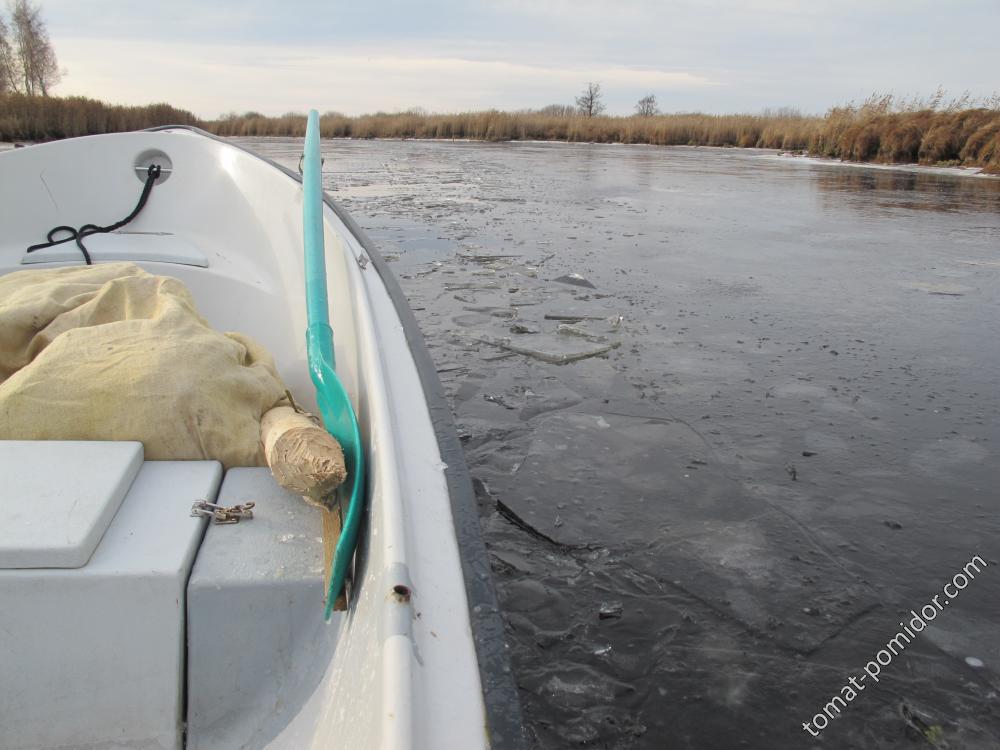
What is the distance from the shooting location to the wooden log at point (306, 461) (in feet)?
3.80

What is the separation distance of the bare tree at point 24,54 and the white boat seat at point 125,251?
44.8 meters

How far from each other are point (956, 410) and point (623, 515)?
5.14 feet

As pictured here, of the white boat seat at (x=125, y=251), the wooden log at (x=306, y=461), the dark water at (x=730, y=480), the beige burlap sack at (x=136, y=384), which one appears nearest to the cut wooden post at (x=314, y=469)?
the wooden log at (x=306, y=461)

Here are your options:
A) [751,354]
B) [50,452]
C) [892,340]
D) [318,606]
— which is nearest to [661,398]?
[751,354]

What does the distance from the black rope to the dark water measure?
1.48 metres

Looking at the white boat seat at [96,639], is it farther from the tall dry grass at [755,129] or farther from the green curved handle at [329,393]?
the tall dry grass at [755,129]

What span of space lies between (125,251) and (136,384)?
1.87m

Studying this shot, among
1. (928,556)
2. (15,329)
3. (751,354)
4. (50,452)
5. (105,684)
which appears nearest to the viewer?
(105,684)

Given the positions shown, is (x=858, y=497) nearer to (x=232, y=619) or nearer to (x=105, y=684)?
(x=232, y=619)

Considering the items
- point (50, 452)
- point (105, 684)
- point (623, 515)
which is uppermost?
point (50, 452)

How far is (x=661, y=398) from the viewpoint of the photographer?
275cm

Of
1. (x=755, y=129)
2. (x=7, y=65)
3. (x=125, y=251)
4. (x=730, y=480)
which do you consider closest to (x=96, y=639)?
(x=730, y=480)

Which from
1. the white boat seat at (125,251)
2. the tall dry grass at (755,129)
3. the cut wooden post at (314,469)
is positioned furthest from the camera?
the tall dry grass at (755,129)

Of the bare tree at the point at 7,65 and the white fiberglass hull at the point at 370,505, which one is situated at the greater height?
the bare tree at the point at 7,65
